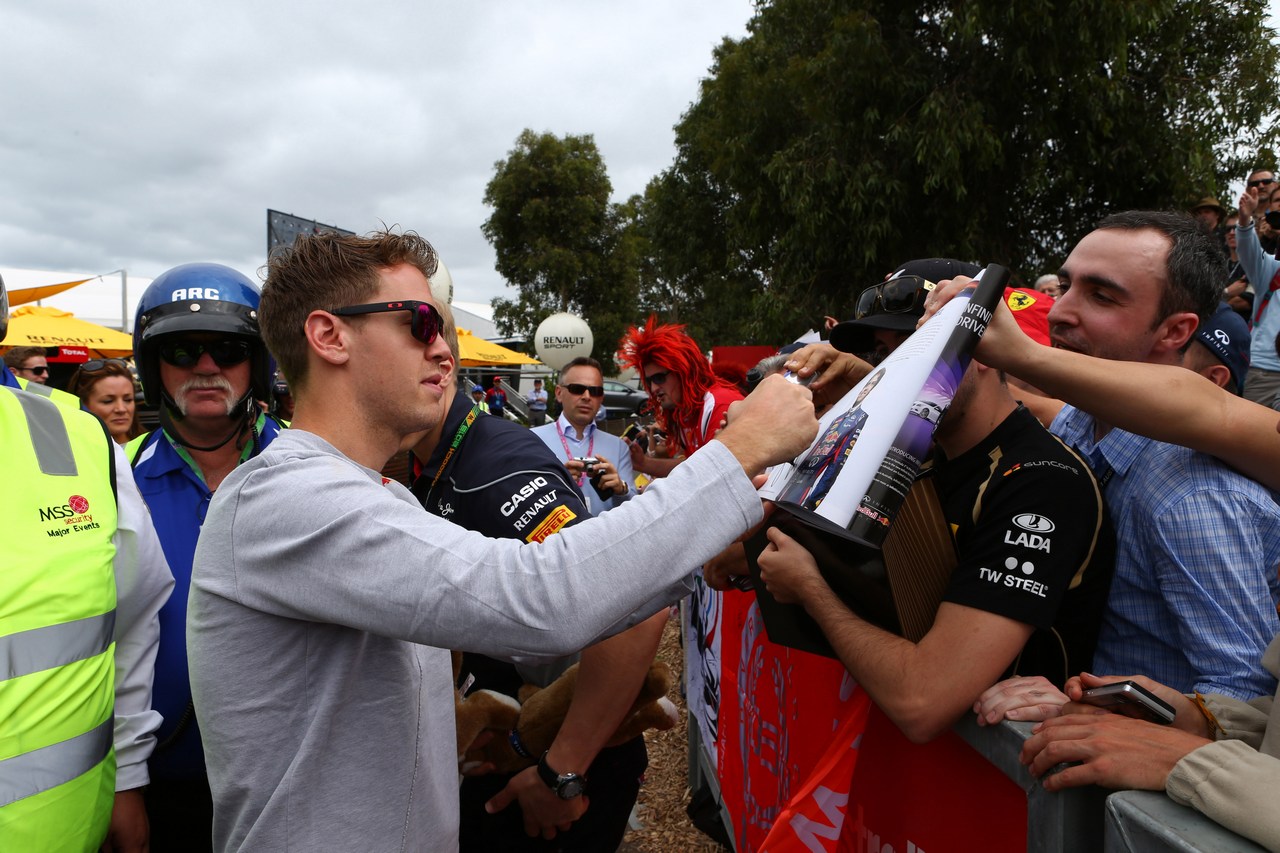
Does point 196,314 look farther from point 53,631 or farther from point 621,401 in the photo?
point 621,401

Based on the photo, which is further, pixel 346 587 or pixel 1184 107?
pixel 1184 107

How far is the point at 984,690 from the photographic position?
1.52 metres

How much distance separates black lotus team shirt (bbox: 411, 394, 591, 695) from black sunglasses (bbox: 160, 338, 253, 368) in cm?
109

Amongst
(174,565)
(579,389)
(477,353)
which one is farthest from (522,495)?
(477,353)

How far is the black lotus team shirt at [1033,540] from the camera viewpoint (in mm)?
1589

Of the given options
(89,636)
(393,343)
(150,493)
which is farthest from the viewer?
(150,493)

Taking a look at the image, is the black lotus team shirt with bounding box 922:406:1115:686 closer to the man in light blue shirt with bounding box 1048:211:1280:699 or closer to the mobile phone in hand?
the man in light blue shirt with bounding box 1048:211:1280:699

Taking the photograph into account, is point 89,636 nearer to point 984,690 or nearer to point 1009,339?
point 984,690

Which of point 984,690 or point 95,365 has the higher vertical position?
point 95,365

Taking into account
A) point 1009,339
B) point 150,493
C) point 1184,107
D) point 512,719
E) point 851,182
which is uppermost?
point 1184,107

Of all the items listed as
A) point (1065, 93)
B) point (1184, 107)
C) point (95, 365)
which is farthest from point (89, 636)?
point (1184, 107)

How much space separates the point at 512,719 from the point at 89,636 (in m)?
1.14

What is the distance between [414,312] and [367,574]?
62 centimetres

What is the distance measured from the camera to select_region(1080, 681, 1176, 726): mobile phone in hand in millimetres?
1295
